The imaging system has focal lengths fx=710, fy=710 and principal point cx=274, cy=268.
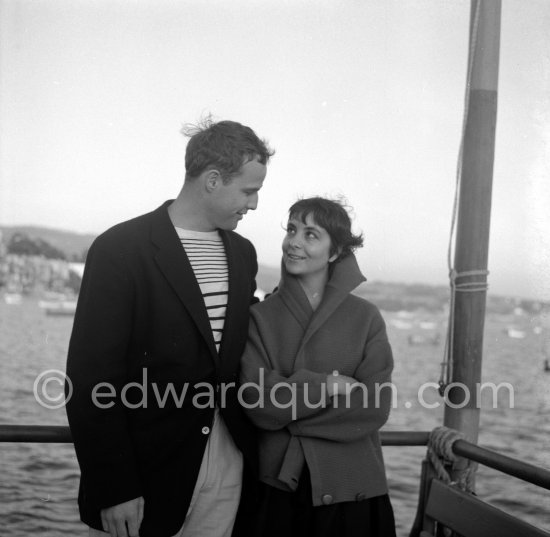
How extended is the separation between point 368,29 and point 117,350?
9924 millimetres

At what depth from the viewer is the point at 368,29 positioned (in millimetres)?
10789

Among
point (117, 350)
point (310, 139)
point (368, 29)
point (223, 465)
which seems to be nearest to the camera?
point (117, 350)

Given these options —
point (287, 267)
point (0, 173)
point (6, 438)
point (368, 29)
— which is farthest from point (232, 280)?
point (0, 173)

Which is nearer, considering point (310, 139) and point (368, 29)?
point (310, 139)

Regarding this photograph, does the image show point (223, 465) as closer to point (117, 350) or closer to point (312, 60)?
point (117, 350)

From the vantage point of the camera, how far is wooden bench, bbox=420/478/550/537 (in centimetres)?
197

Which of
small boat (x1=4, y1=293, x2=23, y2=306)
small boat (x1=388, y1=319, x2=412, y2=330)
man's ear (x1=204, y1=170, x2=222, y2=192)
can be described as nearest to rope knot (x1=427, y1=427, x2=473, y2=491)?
man's ear (x1=204, y1=170, x2=222, y2=192)

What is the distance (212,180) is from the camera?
2.02 metres

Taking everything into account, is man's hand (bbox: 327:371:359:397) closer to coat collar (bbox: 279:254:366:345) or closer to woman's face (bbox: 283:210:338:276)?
coat collar (bbox: 279:254:366:345)

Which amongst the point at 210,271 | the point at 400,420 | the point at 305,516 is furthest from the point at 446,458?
the point at 400,420

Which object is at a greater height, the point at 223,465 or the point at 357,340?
the point at 357,340

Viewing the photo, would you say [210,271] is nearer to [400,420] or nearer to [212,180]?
[212,180]

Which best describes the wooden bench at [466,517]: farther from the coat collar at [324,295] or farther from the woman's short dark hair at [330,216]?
the woman's short dark hair at [330,216]

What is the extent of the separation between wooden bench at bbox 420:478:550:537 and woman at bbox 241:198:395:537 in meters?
0.24
